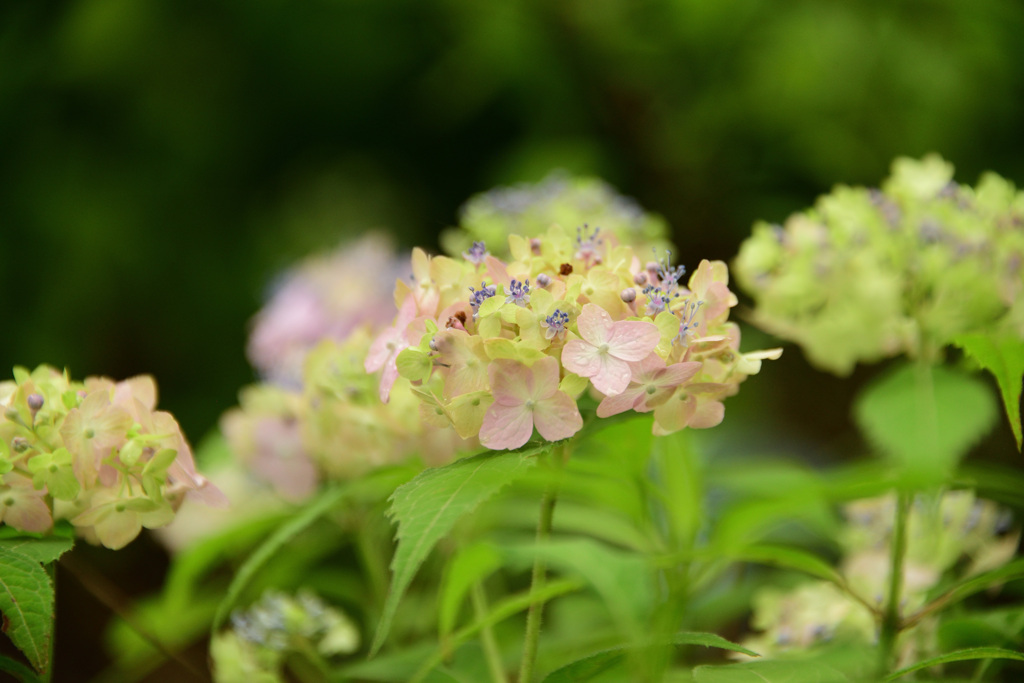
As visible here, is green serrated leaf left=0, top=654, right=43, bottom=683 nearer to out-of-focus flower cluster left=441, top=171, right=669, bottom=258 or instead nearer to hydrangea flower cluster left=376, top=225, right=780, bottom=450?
hydrangea flower cluster left=376, top=225, right=780, bottom=450

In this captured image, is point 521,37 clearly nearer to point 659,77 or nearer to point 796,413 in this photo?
point 659,77

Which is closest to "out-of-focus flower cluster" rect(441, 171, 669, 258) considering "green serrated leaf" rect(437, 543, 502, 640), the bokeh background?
"green serrated leaf" rect(437, 543, 502, 640)

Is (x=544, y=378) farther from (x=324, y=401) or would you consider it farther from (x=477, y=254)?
(x=324, y=401)

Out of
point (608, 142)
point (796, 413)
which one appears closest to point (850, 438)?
point (796, 413)

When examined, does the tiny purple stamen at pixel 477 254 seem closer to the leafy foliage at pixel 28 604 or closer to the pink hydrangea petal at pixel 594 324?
the pink hydrangea petal at pixel 594 324

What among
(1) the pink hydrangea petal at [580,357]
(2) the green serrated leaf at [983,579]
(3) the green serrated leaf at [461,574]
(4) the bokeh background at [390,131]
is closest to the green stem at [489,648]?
(3) the green serrated leaf at [461,574]

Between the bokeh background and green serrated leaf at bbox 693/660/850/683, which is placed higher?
the bokeh background
